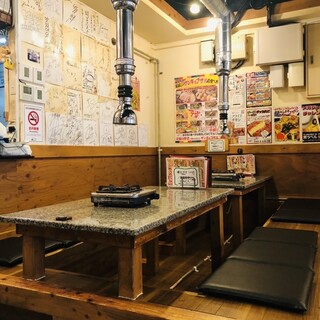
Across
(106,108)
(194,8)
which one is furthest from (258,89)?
(106,108)

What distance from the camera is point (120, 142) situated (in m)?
4.12

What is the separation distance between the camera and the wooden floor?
1.33 metres

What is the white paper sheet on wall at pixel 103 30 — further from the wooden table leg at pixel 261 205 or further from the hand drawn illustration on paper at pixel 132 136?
the wooden table leg at pixel 261 205

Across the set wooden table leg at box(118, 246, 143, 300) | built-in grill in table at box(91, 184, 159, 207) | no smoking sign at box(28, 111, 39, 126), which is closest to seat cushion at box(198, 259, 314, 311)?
wooden table leg at box(118, 246, 143, 300)

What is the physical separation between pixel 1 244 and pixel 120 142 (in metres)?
2.12

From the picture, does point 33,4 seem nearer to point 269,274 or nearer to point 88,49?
point 88,49

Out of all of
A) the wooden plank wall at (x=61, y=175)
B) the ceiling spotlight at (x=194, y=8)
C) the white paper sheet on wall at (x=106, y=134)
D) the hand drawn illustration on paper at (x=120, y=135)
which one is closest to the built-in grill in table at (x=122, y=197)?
the wooden plank wall at (x=61, y=175)

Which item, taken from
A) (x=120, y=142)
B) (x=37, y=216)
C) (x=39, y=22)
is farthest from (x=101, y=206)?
(x=120, y=142)

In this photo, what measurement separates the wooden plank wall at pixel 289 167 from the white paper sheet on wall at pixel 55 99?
2208mm

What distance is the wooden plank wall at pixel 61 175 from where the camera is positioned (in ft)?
8.74

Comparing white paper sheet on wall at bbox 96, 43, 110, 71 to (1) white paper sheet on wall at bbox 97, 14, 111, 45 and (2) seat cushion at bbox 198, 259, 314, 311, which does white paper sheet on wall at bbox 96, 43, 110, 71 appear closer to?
(1) white paper sheet on wall at bbox 97, 14, 111, 45

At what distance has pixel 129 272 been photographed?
1.36 metres

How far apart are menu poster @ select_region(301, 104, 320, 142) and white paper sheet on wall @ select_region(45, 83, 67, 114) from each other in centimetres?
270

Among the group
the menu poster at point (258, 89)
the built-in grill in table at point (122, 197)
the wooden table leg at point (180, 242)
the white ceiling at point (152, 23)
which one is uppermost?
the white ceiling at point (152, 23)
